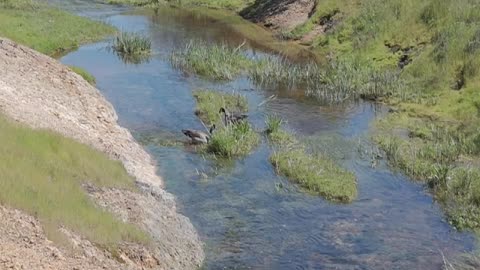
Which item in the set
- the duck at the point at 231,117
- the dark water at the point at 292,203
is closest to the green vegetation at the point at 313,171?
the dark water at the point at 292,203

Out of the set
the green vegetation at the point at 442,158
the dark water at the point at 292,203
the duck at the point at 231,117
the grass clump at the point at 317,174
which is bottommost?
the dark water at the point at 292,203

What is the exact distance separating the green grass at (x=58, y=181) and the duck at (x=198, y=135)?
5.35m

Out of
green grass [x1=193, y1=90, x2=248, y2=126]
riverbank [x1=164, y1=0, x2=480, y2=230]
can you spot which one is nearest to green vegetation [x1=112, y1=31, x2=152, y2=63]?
green grass [x1=193, y1=90, x2=248, y2=126]

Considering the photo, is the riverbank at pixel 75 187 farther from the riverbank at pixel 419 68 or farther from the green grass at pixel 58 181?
the riverbank at pixel 419 68

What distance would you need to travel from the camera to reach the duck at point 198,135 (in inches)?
963

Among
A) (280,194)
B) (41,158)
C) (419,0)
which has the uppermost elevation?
(419,0)

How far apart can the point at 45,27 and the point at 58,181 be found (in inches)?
1150

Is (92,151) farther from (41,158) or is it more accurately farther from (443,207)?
(443,207)

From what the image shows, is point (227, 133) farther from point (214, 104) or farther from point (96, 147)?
point (214, 104)

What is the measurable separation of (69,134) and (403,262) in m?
10.5

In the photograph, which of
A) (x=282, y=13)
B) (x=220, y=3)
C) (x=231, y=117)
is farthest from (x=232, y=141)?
(x=220, y=3)

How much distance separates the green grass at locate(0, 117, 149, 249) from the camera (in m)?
13.9

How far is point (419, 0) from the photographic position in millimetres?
42500

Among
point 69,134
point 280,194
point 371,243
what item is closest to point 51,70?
point 69,134
